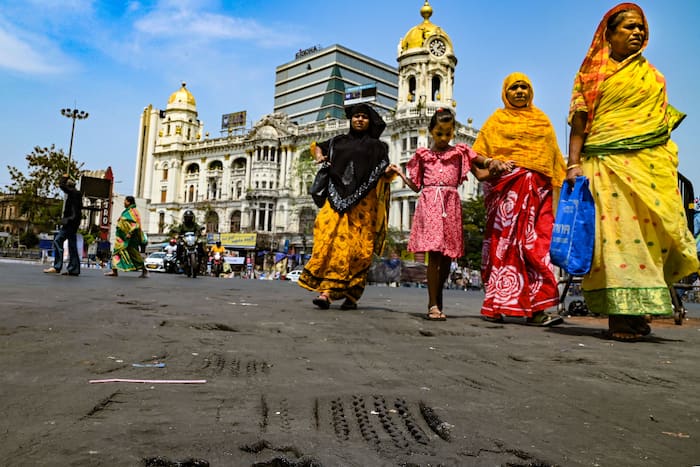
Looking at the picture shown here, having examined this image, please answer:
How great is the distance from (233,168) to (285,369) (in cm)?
6000

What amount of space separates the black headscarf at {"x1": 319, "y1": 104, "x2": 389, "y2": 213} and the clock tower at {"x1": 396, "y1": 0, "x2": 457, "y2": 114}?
4226cm

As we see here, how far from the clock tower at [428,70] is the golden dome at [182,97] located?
1302 inches

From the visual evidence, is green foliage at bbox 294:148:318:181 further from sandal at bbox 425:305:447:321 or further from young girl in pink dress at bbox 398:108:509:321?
sandal at bbox 425:305:447:321

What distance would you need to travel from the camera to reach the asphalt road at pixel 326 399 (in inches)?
53.9

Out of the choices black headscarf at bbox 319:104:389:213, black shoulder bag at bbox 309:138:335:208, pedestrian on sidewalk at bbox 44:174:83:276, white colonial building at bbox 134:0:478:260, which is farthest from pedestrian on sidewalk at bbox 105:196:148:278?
white colonial building at bbox 134:0:478:260

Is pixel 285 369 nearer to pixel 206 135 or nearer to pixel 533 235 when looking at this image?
pixel 533 235

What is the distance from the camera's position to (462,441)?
1.49 meters

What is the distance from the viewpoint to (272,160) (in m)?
57.2

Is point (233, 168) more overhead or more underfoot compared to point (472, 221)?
more overhead

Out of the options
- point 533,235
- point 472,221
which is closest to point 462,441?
point 533,235

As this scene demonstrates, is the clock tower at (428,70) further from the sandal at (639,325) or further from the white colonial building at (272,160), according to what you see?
the sandal at (639,325)

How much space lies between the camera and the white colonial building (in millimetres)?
48281

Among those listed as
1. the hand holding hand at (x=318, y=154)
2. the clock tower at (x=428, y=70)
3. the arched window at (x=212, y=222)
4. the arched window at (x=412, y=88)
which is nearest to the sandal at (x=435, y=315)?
the hand holding hand at (x=318, y=154)

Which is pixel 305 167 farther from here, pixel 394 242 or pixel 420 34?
pixel 420 34
